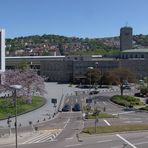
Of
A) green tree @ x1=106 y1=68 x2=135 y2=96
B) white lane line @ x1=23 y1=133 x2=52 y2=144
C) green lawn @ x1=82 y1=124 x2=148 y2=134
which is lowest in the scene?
white lane line @ x1=23 y1=133 x2=52 y2=144

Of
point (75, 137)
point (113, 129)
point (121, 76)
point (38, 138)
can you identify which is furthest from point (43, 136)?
point (121, 76)

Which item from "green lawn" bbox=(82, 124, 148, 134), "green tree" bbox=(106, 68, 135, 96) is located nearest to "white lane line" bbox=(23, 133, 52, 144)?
"green lawn" bbox=(82, 124, 148, 134)

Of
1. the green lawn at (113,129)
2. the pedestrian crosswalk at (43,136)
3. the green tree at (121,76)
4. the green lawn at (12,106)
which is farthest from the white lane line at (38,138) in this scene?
the green tree at (121,76)

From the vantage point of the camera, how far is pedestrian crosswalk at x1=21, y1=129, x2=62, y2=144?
50.3 meters

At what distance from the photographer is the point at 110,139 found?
51.2 metres

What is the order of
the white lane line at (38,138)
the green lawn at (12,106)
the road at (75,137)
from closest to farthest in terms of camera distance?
the road at (75,137)
the white lane line at (38,138)
the green lawn at (12,106)

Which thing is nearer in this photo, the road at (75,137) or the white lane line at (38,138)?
the road at (75,137)

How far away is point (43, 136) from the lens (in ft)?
175

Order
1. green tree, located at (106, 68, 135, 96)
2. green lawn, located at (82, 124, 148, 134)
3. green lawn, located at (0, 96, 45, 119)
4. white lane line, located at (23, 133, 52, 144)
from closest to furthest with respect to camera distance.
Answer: white lane line, located at (23, 133, 52, 144)
green lawn, located at (82, 124, 148, 134)
green lawn, located at (0, 96, 45, 119)
green tree, located at (106, 68, 135, 96)

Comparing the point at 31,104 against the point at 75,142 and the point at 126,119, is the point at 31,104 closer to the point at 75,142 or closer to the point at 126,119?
the point at 126,119

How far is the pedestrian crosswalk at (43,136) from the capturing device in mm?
50312

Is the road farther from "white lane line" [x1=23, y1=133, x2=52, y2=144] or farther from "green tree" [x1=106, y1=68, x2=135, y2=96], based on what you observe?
"green tree" [x1=106, y1=68, x2=135, y2=96]

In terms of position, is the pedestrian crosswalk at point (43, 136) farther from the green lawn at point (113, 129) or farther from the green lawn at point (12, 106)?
the green lawn at point (12, 106)

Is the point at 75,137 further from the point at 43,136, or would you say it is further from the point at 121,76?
the point at 121,76
